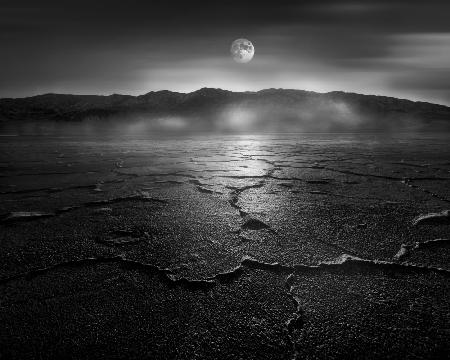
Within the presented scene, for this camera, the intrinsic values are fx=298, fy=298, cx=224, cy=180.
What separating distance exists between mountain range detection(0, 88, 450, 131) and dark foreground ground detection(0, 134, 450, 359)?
5557cm

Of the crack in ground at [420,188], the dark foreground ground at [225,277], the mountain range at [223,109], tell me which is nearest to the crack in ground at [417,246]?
the dark foreground ground at [225,277]

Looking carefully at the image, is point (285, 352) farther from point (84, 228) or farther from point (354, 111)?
point (354, 111)

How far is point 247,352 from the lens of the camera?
0.80m

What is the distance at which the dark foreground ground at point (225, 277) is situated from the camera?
2.76ft

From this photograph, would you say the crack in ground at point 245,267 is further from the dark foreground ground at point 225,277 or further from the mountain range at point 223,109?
the mountain range at point 223,109

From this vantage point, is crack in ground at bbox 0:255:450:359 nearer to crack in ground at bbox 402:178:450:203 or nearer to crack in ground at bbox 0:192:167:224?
crack in ground at bbox 0:192:167:224

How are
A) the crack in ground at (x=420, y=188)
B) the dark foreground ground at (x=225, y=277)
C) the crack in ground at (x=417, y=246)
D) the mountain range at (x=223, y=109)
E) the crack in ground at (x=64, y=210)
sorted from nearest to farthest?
the dark foreground ground at (x=225, y=277) → the crack in ground at (x=417, y=246) → the crack in ground at (x=64, y=210) → the crack in ground at (x=420, y=188) → the mountain range at (x=223, y=109)

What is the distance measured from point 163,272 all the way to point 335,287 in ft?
2.21

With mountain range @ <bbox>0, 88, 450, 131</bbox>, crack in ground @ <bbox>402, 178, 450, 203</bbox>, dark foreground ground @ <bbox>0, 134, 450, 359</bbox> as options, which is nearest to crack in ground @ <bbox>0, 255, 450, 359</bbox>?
dark foreground ground @ <bbox>0, 134, 450, 359</bbox>

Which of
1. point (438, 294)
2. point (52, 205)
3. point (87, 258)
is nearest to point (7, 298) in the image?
point (87, 258)

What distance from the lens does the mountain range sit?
197 feet

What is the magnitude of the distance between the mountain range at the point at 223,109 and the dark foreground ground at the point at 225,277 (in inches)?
2188

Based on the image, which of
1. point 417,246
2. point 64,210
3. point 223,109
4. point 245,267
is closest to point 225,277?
point 245,267

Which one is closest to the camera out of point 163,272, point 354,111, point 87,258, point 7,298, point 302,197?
point 7,298
